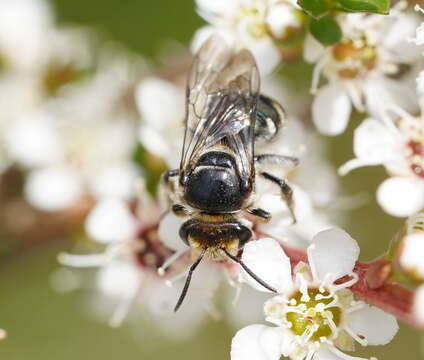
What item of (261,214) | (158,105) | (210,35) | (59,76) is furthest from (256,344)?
(59,76)

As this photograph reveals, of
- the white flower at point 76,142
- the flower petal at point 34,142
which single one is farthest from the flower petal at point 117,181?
the flower petal at point 34,142

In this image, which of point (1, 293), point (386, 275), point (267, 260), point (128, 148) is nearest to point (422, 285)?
point (386, 275)

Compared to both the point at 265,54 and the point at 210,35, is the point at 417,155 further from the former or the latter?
the point at 210,35

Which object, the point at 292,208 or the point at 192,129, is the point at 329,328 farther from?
the point at 192,129

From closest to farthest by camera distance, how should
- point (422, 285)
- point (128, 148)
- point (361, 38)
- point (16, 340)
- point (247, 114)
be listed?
point (422, 285), point (247, 114), point (361, 38), point (128, 148), point (16, 340)

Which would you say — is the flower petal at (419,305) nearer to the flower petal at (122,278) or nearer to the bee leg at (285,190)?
the bee leg at (285,190)
